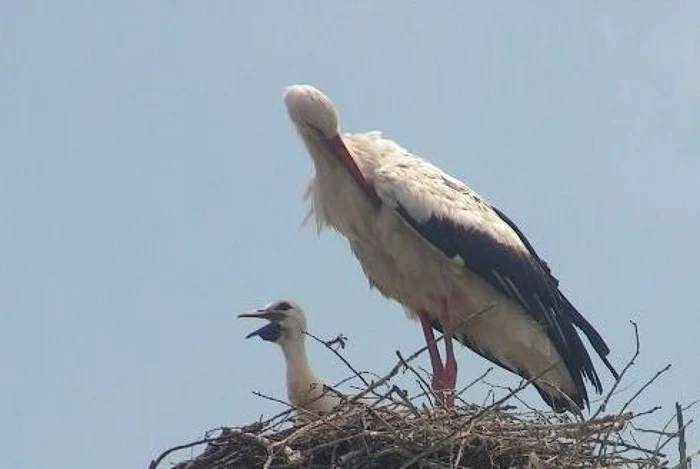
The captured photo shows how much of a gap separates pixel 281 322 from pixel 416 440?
1329 millimetres

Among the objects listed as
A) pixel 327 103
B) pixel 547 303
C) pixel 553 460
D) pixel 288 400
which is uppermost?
pixel 327 103

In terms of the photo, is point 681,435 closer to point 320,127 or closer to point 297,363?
point 297,363

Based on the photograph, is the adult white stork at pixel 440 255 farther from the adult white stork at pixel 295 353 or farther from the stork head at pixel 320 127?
→ the adult white stork at pixel 295 353

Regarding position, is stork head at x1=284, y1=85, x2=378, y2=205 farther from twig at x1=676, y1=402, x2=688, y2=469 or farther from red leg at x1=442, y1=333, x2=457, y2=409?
twig at x1=676, y1=402, x2=688, y2=469

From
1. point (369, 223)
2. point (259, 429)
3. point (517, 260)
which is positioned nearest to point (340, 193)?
point (369, 223)

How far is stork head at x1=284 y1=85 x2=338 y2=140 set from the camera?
31.1 ft

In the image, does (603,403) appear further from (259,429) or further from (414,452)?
(259,429)

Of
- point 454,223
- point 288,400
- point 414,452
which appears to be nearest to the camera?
point 414,452

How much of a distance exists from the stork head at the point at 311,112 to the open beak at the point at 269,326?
1024 mm

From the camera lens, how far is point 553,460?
773 centimetres

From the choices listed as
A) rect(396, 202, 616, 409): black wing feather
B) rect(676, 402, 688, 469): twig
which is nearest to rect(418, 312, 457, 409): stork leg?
rect(396, 202, 616, 409): black wing feather

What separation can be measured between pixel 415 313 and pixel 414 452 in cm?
220

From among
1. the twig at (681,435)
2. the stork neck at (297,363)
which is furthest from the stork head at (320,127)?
the twig at (681,435)

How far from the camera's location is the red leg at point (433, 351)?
938 centimetres
